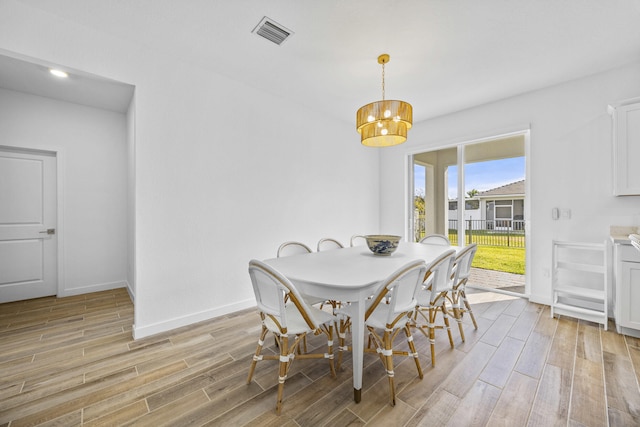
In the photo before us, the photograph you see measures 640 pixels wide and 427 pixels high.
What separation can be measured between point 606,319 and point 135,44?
5.19 metres

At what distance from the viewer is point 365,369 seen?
6.32ft

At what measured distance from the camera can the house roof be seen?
358cm

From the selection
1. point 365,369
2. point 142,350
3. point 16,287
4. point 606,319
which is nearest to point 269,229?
point 142,350

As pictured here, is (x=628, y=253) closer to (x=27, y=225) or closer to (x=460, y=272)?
(x=460, y=272)

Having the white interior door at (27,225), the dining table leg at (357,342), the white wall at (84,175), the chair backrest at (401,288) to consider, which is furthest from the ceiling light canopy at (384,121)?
the white interior door at (27,225)

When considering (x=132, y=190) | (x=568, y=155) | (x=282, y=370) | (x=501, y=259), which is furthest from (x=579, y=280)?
(x=132, y=190)

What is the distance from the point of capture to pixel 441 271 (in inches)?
78.9

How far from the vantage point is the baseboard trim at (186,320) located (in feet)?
7.95

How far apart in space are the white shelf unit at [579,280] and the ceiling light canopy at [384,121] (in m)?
2.25

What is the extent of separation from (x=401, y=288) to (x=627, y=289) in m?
2.45

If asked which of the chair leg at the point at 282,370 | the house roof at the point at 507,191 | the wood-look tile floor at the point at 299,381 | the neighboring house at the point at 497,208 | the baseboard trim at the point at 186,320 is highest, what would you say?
the house roof at the point at 507,191

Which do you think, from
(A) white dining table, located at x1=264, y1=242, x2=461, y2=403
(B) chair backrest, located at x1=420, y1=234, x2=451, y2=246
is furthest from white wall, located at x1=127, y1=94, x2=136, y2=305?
(B) chair backrest, located at x1=420, y1=234, x2=451, y2=246

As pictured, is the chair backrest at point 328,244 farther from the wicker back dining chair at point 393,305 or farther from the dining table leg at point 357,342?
the dining table leg at point 357,342

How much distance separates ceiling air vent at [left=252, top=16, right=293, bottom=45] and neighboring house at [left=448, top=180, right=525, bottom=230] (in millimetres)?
3398
